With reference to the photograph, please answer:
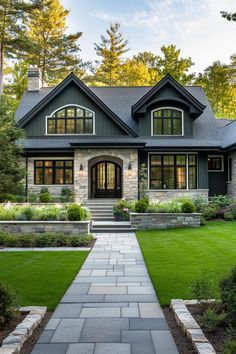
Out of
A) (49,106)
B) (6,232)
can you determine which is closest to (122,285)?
(6,232)

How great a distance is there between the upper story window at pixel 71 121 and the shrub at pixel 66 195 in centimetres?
360

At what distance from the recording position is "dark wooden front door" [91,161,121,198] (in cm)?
2005

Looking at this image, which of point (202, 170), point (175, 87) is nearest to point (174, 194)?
point (202, 170)

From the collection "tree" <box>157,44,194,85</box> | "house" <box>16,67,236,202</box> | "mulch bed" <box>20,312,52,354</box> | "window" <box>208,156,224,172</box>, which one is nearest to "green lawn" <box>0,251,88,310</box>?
"mulch bed" <box>20,312,52,354</box>

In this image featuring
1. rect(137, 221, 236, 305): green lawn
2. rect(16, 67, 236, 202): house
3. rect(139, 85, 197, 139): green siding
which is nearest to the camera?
rect(137, 221, 236, 305): green lawn

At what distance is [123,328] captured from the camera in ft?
13.1

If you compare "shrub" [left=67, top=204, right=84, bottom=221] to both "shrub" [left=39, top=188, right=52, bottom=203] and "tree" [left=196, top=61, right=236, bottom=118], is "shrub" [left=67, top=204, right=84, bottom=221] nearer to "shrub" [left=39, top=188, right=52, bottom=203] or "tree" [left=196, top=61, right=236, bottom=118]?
"shrub" [left=39, top=188, right=52, bottom=203]

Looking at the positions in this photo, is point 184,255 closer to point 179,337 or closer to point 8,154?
point 179,337

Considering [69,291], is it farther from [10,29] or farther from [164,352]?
[10,29]

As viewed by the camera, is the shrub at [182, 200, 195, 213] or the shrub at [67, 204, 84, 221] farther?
the shrub at [182, 200, 195, 213]

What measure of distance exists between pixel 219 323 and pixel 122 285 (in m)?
2.40

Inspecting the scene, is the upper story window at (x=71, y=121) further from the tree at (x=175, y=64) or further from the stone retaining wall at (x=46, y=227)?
the tree at (x=175, y=64)

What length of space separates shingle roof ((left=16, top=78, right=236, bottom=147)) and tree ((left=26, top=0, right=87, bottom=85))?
38.2 feet

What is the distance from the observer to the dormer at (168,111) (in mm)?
19688
